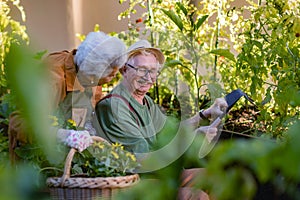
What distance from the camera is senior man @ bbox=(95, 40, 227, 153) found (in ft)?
8.07

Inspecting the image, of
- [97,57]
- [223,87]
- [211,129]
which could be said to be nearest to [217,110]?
[211,129]

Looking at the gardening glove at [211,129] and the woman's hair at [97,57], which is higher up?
the woman's hair at [97,57]

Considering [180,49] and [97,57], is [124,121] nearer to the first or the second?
[97,57]

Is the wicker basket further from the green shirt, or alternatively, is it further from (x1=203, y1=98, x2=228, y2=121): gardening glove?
(x1=203, y1=98, x2=228, y2=121): gardening glove

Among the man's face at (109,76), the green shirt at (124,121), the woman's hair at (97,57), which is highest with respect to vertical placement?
the woman's hair at (97,57)

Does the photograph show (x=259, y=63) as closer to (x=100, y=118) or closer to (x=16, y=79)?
(x=100, y=118)

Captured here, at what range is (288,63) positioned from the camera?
9.57ft

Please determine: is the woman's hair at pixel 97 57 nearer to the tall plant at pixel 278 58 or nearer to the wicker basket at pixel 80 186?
the tall plant at pixel 278 58

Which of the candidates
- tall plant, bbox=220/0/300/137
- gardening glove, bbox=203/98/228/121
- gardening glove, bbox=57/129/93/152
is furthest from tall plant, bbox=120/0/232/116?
gardening glove, bbox=57/129/93/152

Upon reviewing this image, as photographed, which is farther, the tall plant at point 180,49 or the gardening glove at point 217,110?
the tall plant at point 180,49

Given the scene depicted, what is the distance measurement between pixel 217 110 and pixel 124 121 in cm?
41

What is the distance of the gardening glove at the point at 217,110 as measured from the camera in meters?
2.57

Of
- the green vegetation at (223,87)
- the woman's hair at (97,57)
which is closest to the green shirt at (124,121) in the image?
the woman's hair at (97,57)

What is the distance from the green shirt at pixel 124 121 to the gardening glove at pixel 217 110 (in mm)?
211
